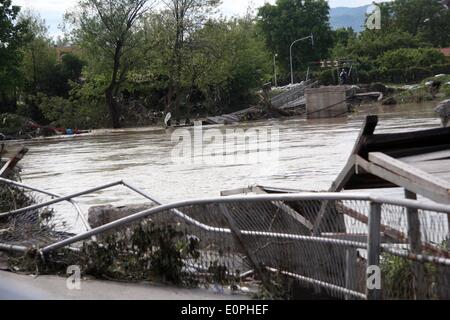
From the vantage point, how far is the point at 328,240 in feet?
15.9

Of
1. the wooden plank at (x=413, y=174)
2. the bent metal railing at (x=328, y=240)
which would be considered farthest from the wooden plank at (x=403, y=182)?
the bent metal railing at (x=328, y=240)

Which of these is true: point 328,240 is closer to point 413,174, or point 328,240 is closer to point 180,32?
point 413,174

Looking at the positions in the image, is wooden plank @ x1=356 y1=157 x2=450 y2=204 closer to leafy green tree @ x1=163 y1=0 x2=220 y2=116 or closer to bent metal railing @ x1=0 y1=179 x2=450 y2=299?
bent metal railing @ x1=0 y1=179 x2=450 y2=299

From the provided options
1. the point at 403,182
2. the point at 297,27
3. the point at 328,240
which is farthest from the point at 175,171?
the point at 297,27

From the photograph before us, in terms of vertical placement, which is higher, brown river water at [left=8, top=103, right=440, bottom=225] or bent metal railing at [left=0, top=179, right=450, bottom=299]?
bent metal railing at [left=0, top=179, right=450, bottom=299]

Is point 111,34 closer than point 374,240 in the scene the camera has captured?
No

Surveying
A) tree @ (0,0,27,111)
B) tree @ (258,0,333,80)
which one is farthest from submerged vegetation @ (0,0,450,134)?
tree @ (258,0,333,80)

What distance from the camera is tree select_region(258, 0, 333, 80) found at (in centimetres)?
9231

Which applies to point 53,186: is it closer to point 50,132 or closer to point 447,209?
point 447,209

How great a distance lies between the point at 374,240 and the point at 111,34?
48.0 meters

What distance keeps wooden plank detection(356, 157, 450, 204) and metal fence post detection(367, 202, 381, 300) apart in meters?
0.78

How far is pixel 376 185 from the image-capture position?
Answer: 7.25m

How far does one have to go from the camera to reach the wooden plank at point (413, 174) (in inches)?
197

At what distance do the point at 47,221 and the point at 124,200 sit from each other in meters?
4.36
